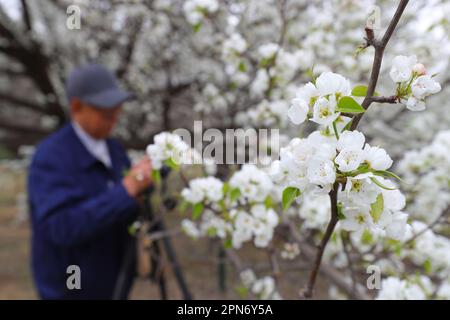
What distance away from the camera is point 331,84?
0.80 metres

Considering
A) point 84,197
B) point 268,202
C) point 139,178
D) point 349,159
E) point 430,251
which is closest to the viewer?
point 349,159

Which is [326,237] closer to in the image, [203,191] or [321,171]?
[321,171]

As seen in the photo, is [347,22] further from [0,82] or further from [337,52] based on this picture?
[0,82]

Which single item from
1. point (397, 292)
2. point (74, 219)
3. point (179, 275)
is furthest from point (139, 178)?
point (397, 292)

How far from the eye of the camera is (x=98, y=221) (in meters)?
1.96

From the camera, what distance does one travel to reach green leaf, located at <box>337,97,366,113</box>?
78 centimetres

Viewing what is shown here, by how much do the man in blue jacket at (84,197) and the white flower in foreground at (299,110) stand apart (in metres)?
1.15

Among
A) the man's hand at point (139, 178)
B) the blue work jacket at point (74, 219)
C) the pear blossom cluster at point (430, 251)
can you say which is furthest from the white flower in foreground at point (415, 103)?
the blue work jacket at point (74, 219)

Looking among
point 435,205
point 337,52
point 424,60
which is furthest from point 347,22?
point 435,205

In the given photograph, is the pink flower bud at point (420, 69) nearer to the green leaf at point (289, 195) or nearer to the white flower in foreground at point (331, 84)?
the white flower in foreground at point (331, 84)

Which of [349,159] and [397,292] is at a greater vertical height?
[349,159]

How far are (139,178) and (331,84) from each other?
48.8 inches

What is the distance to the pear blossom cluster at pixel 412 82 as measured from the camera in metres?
0.81
